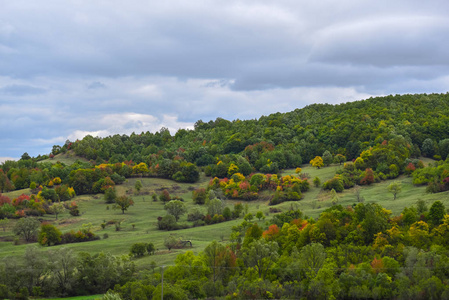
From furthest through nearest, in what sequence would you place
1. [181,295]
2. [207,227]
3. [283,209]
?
[283,209], [207,227], [181,295]

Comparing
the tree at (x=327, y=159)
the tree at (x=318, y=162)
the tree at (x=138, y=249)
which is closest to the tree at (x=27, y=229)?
the tree at (x=138, y=249)

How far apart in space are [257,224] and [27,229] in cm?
5262

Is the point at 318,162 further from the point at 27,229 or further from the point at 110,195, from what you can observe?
the point at 27,229

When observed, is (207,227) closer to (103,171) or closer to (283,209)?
(283,209)

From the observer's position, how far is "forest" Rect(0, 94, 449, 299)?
60.6 meters

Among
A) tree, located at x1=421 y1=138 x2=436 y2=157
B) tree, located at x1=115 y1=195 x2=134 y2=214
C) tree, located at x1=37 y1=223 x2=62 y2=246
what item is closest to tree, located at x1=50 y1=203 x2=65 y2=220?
tree, located at x1=115 y1=195 x2=134 y2=214

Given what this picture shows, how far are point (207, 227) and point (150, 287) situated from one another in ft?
161

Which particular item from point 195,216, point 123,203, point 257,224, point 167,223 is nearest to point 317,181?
point 195,216

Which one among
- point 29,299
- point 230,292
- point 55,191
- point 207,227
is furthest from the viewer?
point 55,191

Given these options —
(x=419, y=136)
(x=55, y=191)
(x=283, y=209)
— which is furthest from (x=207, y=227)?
(x=419, y=136)

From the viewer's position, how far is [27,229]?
99.6 metres

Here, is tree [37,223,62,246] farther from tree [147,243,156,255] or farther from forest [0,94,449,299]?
tree [147,243,156,255]

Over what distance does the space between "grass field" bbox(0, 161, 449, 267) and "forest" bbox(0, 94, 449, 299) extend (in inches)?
25.4

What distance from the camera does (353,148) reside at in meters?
173
